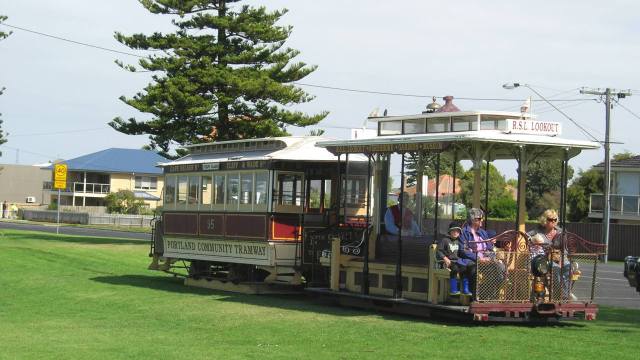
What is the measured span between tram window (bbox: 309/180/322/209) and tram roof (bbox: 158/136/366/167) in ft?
1.96

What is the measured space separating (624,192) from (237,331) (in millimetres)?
48508

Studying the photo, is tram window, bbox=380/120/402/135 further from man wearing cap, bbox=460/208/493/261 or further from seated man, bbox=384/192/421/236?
man wearing cap, bbox=460/208/493/261

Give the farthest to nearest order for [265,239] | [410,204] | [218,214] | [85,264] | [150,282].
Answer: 1. [85,264]
2. [150,282]
3. [218,214]
4. [265,239]
5. [410,204]

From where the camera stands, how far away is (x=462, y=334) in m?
14.5

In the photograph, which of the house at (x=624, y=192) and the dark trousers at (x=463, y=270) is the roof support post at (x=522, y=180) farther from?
the house at (x=624, y=192)

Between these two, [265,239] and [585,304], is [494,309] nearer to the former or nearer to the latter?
[585,304]

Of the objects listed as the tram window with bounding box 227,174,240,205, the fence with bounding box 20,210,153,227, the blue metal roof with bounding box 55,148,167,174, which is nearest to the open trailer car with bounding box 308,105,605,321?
the tram window with bounding box 227,174,240,205

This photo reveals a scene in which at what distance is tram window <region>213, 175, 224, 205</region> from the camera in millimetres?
22188

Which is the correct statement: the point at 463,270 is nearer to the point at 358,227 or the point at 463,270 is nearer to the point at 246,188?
the point at 358,227

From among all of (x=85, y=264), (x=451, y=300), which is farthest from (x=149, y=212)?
(x=451, y=300)

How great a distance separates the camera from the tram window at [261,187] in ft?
67.8

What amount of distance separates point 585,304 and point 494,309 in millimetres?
1716

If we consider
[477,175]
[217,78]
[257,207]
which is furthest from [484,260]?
[217,78]

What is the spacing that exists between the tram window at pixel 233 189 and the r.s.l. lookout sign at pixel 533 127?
283 inches
